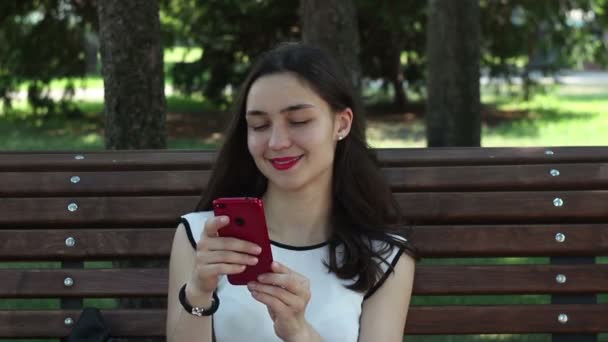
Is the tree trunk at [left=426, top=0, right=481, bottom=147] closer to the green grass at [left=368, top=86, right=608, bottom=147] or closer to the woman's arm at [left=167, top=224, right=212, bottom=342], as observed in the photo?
the green grass at [left=368, top=86, right=608, bottom=147]

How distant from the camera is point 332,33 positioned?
6438mm

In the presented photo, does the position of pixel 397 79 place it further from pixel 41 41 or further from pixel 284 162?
pixel 284 162

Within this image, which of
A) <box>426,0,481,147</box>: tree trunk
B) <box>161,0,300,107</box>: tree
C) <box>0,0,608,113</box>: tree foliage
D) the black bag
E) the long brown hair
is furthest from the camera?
<box>161,0,300,107</box>: tree

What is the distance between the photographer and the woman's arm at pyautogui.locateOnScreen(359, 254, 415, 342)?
122 inches

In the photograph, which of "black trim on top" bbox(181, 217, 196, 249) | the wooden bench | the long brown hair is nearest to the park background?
the wooden bench

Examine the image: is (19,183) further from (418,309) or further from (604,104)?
(604,104)

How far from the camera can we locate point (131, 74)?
15.6 feet

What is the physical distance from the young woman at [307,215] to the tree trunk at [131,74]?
155cm

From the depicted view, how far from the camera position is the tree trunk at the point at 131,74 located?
4.73 m

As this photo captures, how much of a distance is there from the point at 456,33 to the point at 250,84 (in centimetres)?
695

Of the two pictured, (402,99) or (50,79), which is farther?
(402,99)

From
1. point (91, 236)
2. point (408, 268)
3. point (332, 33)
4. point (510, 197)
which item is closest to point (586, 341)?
point (510, 197)

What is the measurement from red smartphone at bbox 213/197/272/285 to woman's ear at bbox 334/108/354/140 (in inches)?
25.1

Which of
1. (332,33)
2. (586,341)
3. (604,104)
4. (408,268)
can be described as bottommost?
(604,104)
